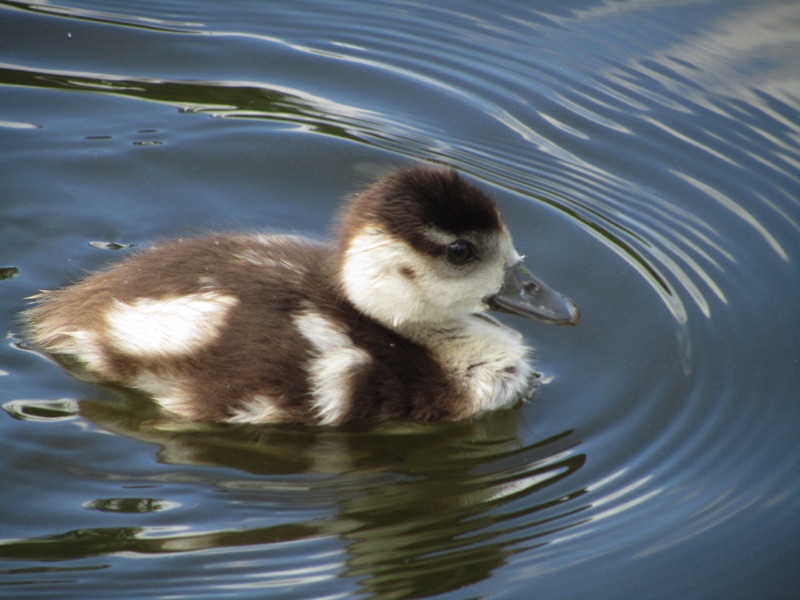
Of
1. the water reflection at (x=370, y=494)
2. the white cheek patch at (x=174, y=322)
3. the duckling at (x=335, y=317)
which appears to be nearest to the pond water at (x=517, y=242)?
the water reflection at (x=370, y=494)

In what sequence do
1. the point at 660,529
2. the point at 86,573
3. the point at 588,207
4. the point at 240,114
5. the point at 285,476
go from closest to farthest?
the point at 86,573 → the point at 660,529 → the point at 285,476 → the point at 588,207 → the point at 240,114

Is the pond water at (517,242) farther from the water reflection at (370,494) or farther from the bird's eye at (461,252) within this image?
the bird's eye at (461,252)

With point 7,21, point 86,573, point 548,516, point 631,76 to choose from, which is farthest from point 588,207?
point 7,21

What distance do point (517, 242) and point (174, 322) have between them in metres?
1.83

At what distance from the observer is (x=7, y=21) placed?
6805 mm

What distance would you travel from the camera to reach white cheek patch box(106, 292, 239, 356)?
4055 mm

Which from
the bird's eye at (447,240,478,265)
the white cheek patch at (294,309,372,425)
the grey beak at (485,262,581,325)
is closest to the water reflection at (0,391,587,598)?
the white cheek patch at (294,309,372,425)

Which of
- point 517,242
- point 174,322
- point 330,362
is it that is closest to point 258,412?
point 330,362

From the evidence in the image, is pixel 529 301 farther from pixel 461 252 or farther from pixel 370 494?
pixel 370 494

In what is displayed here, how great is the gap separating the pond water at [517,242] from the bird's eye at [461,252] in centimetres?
62

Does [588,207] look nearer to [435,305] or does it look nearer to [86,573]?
[435,305]

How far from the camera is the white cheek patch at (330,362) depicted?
161 inches

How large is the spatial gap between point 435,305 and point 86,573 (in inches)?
62.8

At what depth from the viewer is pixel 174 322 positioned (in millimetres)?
4070
